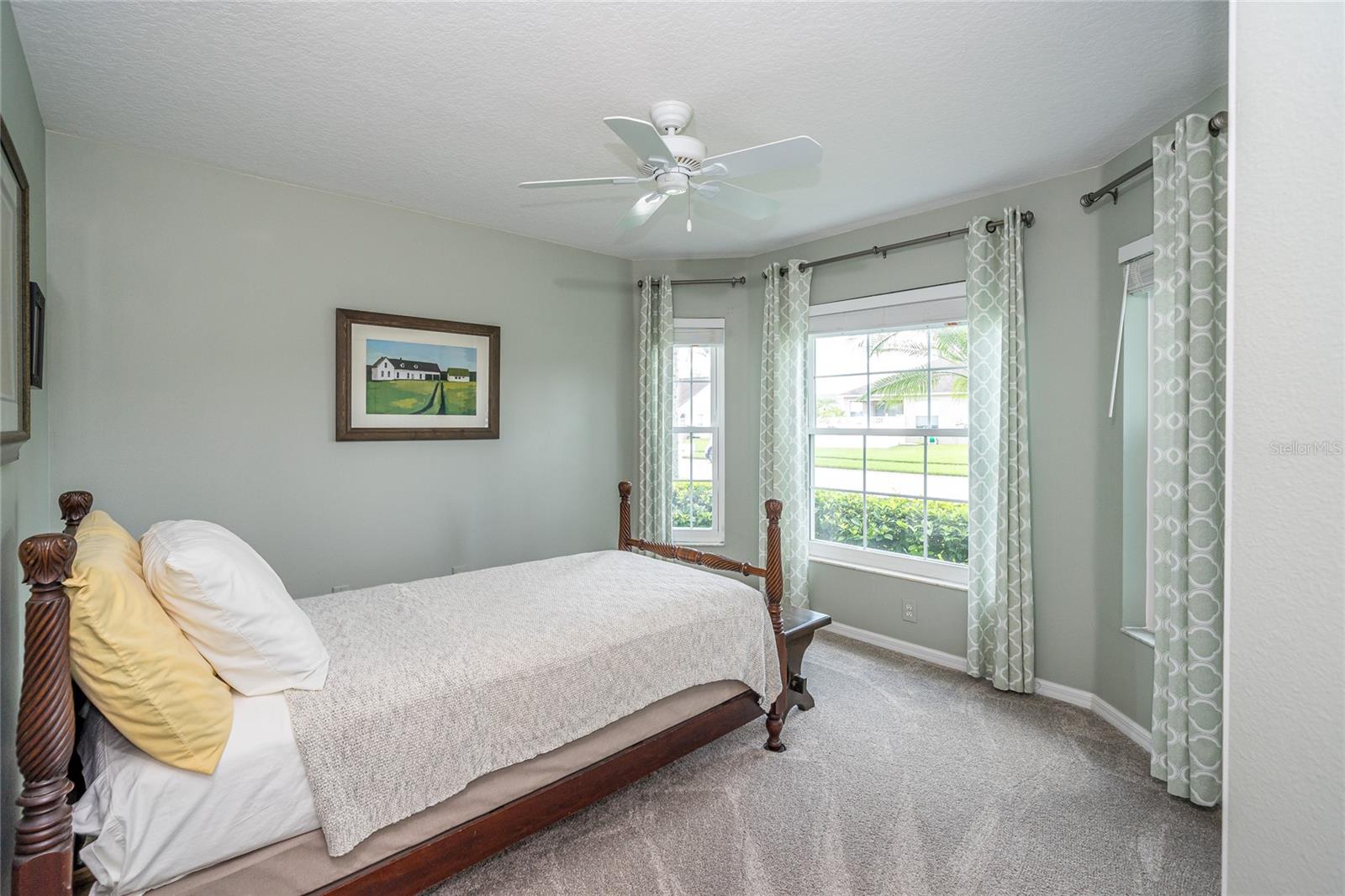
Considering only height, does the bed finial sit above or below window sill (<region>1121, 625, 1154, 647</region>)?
above

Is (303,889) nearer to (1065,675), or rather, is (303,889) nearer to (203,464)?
(203,464)

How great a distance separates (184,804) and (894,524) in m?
3.65

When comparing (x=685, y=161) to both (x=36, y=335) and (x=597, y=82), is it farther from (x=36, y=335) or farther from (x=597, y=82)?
(x=36, y=335)

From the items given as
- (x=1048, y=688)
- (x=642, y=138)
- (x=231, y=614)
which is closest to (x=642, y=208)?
(x=642, y=138)

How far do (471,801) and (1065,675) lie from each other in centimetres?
295

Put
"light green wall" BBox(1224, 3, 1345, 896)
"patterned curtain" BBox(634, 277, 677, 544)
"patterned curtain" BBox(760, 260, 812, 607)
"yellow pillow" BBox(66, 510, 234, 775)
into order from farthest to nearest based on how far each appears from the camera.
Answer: "patterned curtain" BBox(634, 277, 677, 544) < "patterned curtain" BBox(760, 260, 812, 607) < "yellow pillow" BBox(66, 510, 234, 775) < "light green wall" BBox(1224, 3, 1345, 896)

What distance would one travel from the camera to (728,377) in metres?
4.73

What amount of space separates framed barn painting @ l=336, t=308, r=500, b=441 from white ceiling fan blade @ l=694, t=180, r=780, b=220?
6.39 ft

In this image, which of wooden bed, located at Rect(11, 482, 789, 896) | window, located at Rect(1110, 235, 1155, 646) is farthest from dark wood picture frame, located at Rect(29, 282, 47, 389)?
window, located at Rect(1110, 235, 1155, 646)

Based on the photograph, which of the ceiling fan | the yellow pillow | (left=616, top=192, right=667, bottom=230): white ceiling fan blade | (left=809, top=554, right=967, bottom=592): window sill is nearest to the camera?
the yellow pillow

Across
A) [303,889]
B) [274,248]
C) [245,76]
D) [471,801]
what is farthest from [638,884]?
[274,248]

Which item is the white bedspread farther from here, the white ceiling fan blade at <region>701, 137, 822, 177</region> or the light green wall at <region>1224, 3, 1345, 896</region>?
the white ceiling fan blade at <region>701, 137, 822, 177</region>

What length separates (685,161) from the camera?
2295mm

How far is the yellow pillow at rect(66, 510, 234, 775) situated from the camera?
51.5 inches
